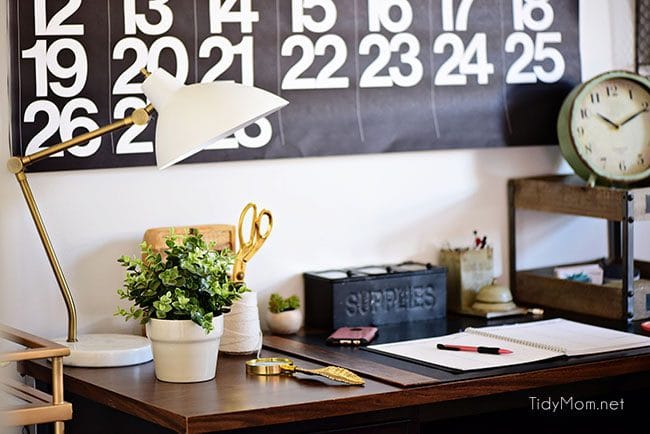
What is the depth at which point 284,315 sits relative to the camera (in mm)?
2631

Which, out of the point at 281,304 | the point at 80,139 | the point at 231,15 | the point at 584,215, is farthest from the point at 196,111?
the point at 584,215

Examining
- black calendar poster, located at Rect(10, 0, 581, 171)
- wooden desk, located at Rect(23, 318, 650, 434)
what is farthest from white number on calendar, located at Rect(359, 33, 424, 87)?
wooden desk, located at Rect(23, 318, 650, 434)

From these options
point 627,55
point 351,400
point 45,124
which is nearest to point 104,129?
point 45,124

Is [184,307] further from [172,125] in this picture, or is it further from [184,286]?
[172,125]

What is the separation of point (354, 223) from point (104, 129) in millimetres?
A: 798

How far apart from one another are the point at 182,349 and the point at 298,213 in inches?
29.0

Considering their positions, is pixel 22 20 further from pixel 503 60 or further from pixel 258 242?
pixel 503 60

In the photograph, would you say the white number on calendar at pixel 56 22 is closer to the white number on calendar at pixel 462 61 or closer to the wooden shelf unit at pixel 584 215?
the white number on calendar at pixel 462 61

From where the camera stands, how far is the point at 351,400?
78.5 inches

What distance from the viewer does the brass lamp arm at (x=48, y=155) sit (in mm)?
2250

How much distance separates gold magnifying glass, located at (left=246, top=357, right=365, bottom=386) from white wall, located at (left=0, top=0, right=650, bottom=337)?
0.47 meters

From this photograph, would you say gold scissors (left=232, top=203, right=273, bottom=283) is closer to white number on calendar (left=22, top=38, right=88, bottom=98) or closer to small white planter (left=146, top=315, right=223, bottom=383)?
small white planter (left=146, top=315, right=223, bottom=383)

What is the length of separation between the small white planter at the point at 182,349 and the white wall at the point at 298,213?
443 millimetres

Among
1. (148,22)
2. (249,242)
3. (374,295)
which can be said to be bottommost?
(374,295)
